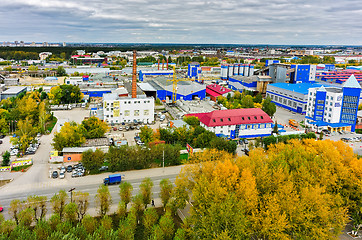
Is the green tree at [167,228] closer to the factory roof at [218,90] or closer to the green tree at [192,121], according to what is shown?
the green tree at [192,121]

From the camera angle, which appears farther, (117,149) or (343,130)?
(343,130)

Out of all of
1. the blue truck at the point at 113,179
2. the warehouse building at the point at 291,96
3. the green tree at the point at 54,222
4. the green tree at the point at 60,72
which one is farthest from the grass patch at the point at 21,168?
the green tree at the point at 60,72

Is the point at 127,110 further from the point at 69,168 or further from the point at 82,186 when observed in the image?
the point at 82,186

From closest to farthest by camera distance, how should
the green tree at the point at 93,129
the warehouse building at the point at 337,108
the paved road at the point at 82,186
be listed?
the paved road at the point at 82,186 < the green tree at the point at 93,129 < the warehouse building at the point at 337,108

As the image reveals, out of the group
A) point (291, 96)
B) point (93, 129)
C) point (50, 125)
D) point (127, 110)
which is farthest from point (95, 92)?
point (291, 96)

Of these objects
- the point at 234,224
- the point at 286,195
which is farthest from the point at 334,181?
the point at 234,224

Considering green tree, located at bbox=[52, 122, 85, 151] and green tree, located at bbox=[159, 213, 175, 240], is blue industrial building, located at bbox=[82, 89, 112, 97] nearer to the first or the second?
green tree, located at bbox=[52, 122, 85, 151]

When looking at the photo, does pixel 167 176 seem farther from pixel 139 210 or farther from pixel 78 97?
pixel 78 97
